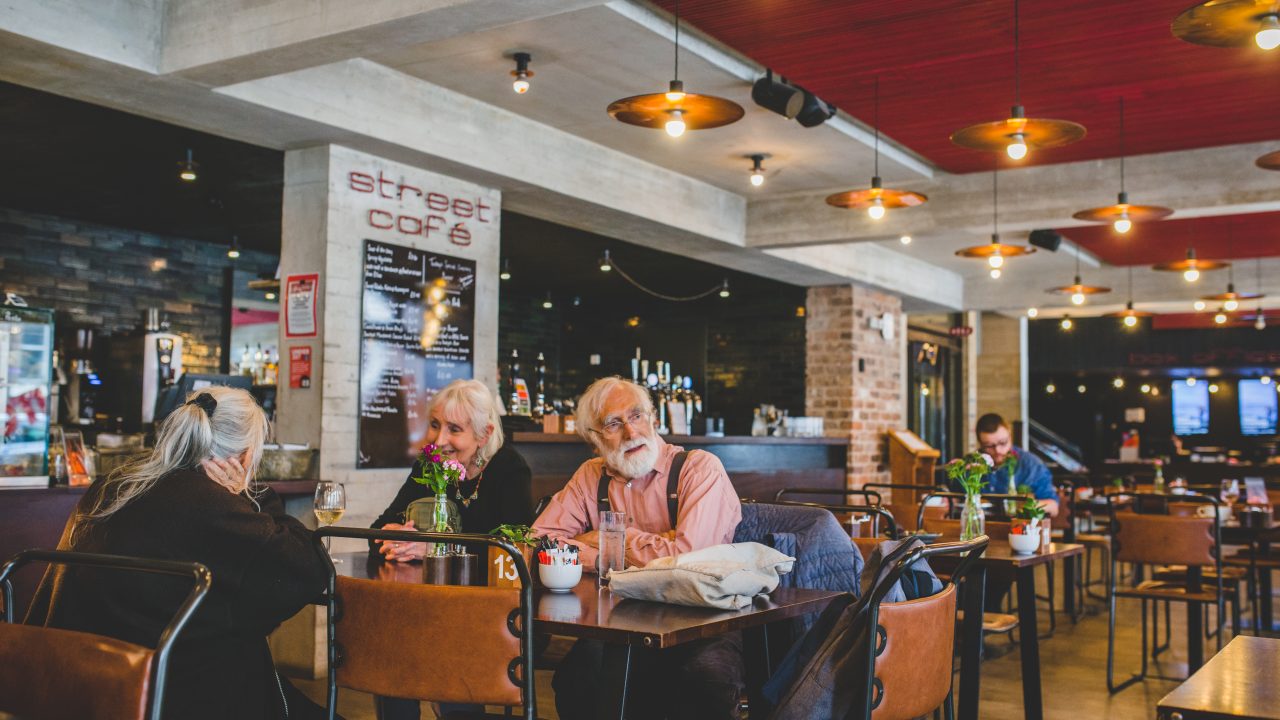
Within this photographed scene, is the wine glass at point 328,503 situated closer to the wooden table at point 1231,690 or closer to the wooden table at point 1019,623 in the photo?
the wooden table at point 1019,623

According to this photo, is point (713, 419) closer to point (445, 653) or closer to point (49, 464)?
point (49, 464)

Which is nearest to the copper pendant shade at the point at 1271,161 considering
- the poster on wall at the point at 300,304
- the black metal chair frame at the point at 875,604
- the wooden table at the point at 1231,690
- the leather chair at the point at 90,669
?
the black metal chair frame at the point at 875,604

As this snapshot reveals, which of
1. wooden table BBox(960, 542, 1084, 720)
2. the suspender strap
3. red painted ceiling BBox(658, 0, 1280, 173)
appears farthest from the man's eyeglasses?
red painted ceiling BBox(658, 0, 1280, 173)

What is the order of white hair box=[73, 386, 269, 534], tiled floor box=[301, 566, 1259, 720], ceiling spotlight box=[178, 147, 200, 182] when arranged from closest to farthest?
white hair box=[73, 386, 269, 534]
tiled floor box=[301, 566, 1259, 720]
ceiling spotlight box=[178, 147, 200, 182]

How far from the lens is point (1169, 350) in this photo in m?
18.7

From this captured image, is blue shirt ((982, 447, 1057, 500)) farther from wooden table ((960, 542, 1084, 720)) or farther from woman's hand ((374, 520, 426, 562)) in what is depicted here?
woman's hand ((374, 520, 426, 562))

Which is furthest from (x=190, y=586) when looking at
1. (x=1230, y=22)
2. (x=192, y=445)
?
(x=1230, y=22)

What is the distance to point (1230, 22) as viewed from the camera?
12.5 feet

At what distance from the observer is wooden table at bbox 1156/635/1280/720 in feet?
4.83

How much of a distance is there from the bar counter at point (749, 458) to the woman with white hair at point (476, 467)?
7.93 feet

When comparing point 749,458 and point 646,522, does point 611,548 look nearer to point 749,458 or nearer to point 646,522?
point 646,522

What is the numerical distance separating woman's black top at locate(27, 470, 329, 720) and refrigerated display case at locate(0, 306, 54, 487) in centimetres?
233

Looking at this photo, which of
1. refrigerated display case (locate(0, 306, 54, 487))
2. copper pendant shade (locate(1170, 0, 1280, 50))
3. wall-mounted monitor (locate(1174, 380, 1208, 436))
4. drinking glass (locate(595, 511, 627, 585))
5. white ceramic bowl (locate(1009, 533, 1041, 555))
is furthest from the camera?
wall-mounted monitor (locate(1174, 380, 1208, 436))

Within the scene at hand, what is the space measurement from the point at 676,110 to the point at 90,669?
3525 millimetres
